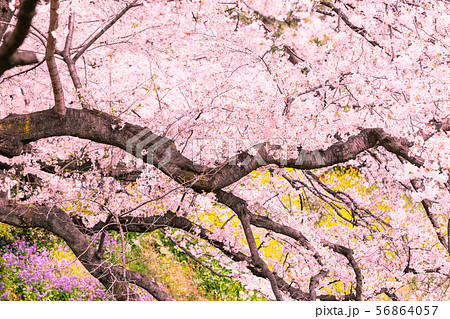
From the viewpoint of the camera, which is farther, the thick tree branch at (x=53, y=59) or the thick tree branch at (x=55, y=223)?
the thick tree branch at (x=55, y=223)

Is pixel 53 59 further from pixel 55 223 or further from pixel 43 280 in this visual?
pixel 43 280

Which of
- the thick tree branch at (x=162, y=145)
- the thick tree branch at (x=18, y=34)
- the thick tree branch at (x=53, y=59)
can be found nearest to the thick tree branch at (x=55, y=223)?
the thick tree branch at (x=162, y=145)

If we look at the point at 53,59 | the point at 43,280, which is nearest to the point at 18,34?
the point at 53,59

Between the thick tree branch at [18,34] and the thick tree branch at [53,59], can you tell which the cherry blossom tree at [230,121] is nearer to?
the thick tree branch at [53,59]

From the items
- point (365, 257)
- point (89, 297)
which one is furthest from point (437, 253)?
point (89, 297)

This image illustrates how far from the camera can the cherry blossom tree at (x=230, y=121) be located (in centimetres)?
392

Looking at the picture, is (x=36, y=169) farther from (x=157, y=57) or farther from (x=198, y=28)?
(x=198, y=28)

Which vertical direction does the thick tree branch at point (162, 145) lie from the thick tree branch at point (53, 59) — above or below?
below

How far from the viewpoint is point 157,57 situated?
5828 millimetres

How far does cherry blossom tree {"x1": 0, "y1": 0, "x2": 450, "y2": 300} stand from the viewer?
3.92 metres

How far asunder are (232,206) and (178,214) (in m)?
1.02

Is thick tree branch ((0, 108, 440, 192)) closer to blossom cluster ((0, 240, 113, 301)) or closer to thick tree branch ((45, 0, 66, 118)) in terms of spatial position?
thick tree branch ((45, 0, 66, 118))

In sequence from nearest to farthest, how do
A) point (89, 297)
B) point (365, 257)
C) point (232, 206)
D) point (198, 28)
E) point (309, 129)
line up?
point (309, 129) → point (232, 206) → point (198, 28) → point (365, 257) → point (89, 297)

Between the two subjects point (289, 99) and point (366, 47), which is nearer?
point (289, 99)
